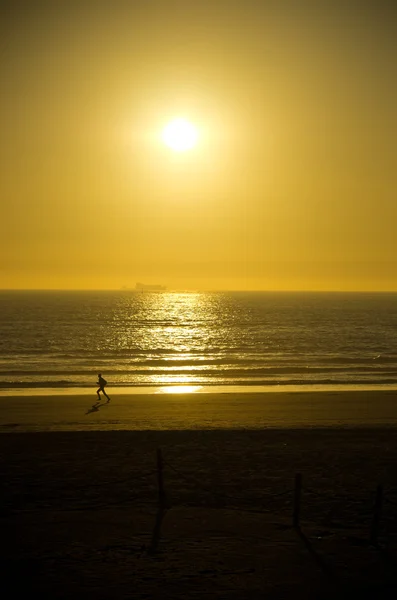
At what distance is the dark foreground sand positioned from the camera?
11.3 m

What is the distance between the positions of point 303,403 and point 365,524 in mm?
20924

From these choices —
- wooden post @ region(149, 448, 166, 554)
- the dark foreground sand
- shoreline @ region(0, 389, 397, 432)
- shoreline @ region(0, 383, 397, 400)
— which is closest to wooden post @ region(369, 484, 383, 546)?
the dark foreground sand

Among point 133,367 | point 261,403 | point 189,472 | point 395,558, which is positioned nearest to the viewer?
point 395,558

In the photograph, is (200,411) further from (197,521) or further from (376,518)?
(376,518)

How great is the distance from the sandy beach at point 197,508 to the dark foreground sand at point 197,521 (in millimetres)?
37

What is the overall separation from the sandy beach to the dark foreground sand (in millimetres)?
37

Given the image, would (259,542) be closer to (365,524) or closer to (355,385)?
(365,524)

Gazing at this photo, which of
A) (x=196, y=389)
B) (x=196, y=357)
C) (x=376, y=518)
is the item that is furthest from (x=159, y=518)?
(x=196, y=357)

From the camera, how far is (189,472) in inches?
750

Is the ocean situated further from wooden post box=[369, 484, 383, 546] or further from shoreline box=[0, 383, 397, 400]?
wooden post box=[369, 484, 383, 546]

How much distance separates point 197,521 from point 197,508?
1.03 m

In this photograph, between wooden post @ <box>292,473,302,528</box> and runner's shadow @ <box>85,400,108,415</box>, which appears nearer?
wooden post @ <box>292,473,302,528</box>

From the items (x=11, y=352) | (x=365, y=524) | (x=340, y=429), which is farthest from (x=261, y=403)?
(x=11, y=352)

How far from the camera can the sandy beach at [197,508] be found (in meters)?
11.4
